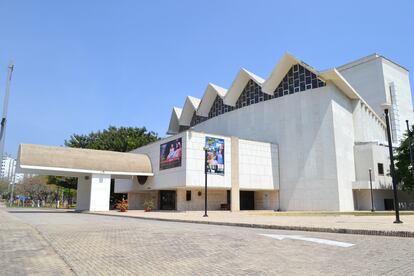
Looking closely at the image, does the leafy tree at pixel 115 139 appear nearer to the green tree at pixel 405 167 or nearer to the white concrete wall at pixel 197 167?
the white concrete wall at pixel 197 167

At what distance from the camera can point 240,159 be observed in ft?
122

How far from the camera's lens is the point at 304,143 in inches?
1502

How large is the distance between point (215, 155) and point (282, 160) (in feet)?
31.5

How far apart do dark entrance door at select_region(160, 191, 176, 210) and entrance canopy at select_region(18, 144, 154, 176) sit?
3.24 meters

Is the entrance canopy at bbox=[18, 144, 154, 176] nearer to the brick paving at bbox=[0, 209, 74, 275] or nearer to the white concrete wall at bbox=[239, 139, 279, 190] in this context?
the white concrete wall at bbox=[239, 139, 279, 190]

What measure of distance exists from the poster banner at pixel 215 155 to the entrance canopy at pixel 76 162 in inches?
319

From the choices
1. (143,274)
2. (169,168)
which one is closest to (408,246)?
(143,274)

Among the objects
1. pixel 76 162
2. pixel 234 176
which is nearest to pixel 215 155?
pixel 234 176

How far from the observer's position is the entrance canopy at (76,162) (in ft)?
101

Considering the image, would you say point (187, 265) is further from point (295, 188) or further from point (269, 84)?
point (269, 84)

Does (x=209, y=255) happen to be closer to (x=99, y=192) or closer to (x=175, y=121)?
(x=99, y=192)

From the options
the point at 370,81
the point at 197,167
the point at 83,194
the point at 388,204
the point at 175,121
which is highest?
the point at 370,81

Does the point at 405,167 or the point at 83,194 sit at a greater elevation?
the point at 405,167

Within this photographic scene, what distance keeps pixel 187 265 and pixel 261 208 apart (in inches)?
1446
